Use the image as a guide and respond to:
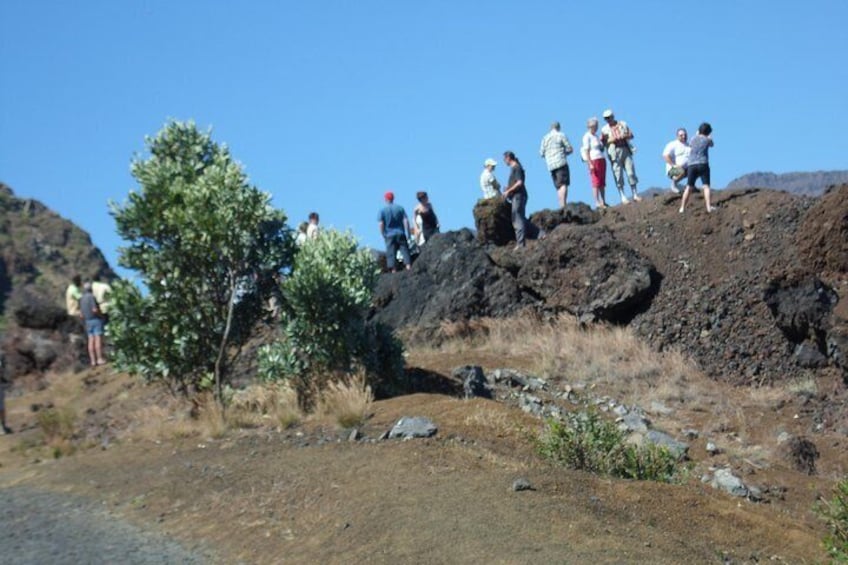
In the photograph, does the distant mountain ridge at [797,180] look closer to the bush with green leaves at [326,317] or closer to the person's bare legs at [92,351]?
the person's bare legs at [92,351]

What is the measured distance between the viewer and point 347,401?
14.2 meters

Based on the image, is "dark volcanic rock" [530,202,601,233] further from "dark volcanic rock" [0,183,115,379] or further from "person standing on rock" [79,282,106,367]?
"dark volcanic rock" [0,183,115,379]

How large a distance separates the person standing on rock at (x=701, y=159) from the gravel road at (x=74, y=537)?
13.5 m

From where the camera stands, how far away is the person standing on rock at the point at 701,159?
852 inches

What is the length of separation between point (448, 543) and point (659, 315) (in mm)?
12437

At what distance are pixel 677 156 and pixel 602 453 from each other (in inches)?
554

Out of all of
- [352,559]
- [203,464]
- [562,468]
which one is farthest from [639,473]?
[203,464]

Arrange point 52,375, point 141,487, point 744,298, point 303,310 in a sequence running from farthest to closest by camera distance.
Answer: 1. point 52,375
2. point 744,298
3. point 303,310
4. point 141,487

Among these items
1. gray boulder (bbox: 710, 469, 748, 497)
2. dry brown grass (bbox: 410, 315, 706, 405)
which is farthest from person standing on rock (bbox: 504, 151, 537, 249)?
gray boulder (bbox: 710, 469, 748, 497)

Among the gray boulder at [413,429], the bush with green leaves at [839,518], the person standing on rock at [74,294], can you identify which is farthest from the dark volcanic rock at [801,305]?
the person standing on rock at [74,294]

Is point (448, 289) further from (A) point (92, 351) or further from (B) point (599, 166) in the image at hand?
(A) point (92, 351)

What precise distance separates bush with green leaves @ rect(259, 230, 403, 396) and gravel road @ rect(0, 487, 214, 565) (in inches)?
144

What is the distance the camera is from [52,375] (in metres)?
25.6

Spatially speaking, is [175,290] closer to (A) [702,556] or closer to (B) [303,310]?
(B) [303,310]
